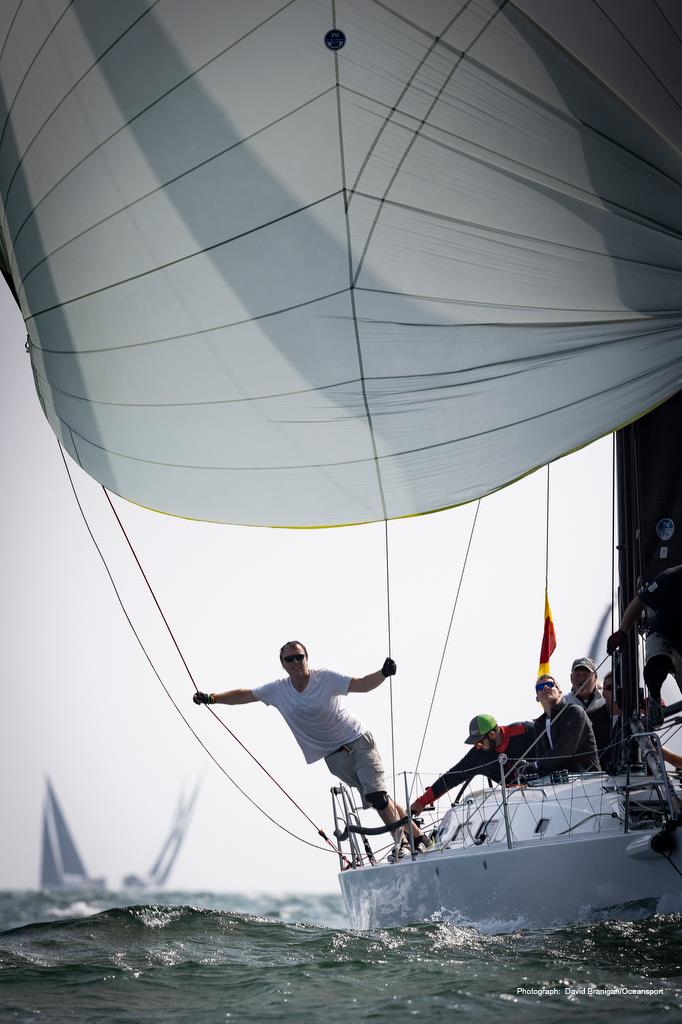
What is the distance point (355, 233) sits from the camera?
581 cm

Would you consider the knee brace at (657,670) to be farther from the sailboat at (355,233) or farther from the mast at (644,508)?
the mast at (644,508)

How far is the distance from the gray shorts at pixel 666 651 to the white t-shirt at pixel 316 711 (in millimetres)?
1807

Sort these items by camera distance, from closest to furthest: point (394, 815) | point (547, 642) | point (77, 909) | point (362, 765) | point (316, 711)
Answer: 1. point (316, 711)
2. point (362, 765)
3. point (394, 815)
4. point (547, 642)
5. point (77, 909)

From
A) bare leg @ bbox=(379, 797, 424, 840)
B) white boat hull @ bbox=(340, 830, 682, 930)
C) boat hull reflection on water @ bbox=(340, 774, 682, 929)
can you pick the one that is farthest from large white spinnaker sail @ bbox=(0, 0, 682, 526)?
white boat hull @ bbox=(340, 830, 682, 930)

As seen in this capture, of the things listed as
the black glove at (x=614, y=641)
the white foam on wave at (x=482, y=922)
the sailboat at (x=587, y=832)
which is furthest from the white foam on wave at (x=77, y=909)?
the black glove at (x=614, y=641)

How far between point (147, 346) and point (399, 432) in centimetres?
174

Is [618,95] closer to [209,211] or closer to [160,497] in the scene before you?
[209,211]

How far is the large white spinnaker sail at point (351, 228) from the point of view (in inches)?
211

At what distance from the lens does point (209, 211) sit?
19.2 feet

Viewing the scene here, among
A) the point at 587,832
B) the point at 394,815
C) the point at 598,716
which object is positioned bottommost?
the point at 587,832

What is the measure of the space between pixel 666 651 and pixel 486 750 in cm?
194

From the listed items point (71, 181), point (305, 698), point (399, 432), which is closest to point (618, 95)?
point (399, 432)

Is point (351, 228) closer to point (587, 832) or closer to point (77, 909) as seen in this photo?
point (587, 832)

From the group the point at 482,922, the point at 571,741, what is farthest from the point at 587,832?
the point at 571,741
